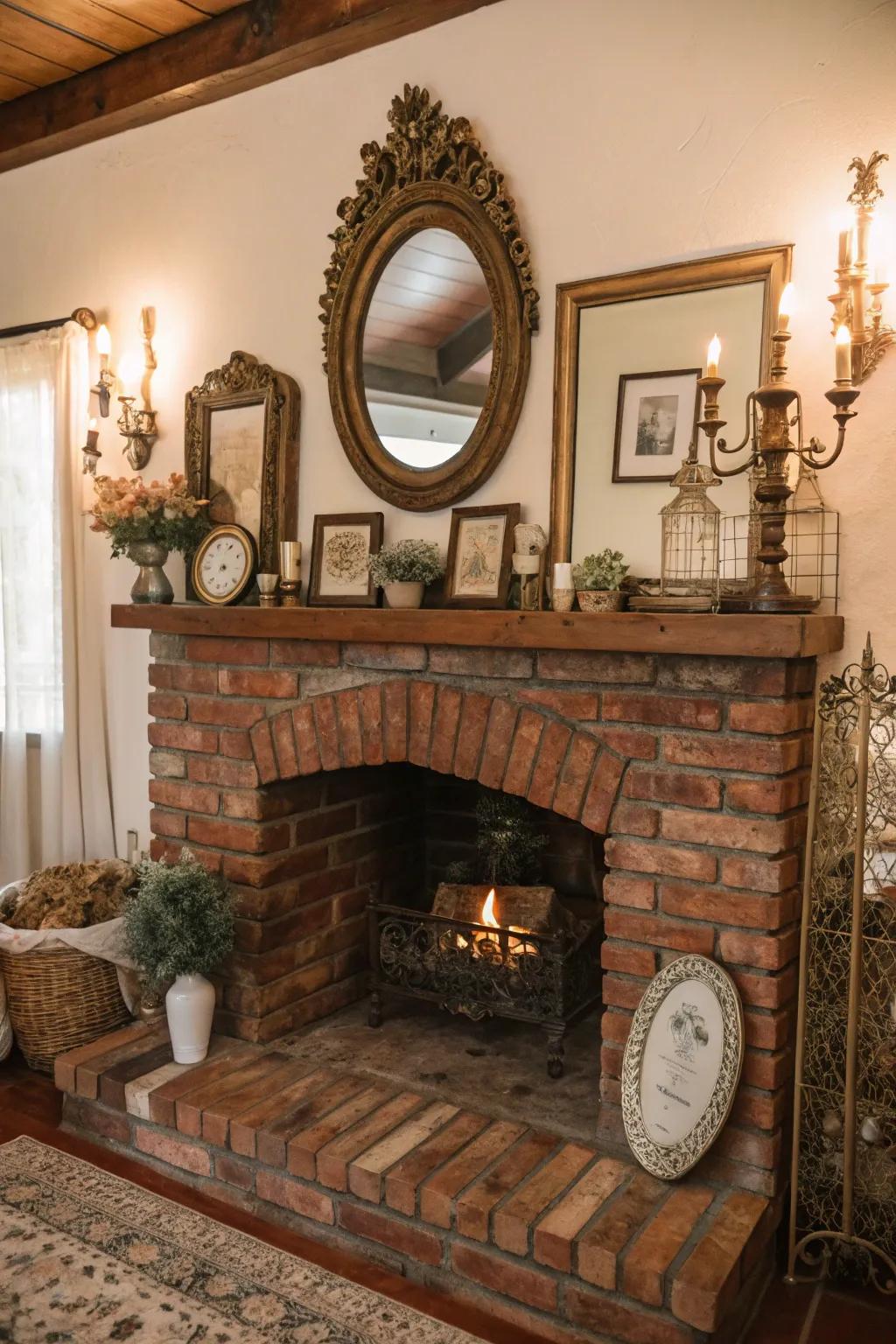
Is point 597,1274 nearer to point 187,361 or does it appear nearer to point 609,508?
point 609,508

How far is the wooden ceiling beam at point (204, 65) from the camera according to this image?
2336 millimetres

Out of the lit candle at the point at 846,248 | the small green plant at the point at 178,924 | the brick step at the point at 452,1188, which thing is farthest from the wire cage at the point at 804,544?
the small green plant at the point at 178,924

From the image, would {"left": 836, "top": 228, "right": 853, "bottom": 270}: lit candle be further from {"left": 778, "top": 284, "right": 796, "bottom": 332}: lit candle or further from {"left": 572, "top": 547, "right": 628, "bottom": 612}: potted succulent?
{"left": 572, "top": 547, "right": 628, "bottom": 612}: potted succulent

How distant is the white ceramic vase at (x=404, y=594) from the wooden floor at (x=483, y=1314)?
1332 mm

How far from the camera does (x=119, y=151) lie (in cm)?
298

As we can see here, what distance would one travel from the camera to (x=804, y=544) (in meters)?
1.93

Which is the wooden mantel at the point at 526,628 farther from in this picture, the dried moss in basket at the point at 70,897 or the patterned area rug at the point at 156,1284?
the patterned area rug at the point at 156,1284

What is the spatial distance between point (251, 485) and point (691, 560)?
1256mm

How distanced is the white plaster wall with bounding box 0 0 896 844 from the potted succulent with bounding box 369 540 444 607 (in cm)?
11

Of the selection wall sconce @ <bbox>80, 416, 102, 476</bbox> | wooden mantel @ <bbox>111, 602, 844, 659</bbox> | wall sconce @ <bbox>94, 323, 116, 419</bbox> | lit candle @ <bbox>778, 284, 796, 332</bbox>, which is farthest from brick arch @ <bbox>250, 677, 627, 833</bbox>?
wall sconce @ <bbox>94, 323, 116, 419</bbox>

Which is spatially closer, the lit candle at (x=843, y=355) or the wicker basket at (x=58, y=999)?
the lit candle at (x=843, y=355)

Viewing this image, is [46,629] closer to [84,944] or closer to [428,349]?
[84,944]

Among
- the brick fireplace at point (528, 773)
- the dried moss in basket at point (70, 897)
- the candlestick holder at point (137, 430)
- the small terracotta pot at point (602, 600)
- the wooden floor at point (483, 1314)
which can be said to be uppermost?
the candlestick holder at point (137, 430)

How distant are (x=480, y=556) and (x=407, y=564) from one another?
0.55ft
